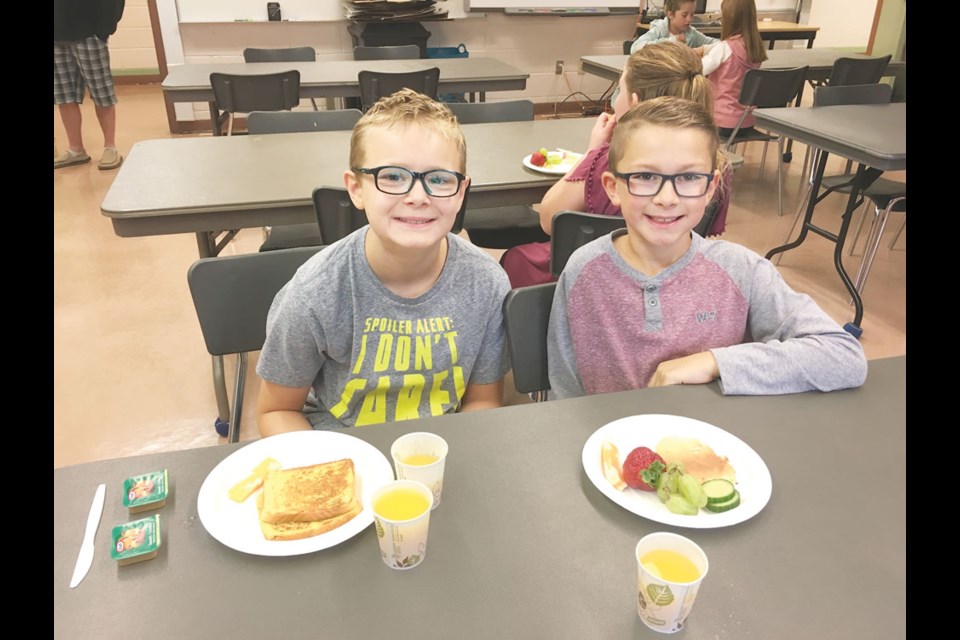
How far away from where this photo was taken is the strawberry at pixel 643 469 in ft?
2.99

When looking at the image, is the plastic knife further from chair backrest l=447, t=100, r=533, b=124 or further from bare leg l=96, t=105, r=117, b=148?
bare leg l=96, t=105, r=117, b=148

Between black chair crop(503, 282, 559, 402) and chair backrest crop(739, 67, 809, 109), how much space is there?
3259mm

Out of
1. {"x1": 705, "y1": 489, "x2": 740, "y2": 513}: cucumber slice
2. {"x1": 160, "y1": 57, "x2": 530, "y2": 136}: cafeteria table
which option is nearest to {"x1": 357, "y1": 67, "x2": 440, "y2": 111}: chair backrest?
{"x1": 160, "y1": 57, "x2": 530, "y2": 136}: cafeteria table

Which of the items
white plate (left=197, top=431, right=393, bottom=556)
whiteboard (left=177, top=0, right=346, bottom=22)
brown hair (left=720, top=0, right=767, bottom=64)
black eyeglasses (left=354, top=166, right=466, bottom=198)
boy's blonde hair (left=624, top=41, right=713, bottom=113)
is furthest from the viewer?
whiteboard (left=177, top=0, right=346, bottom=22)

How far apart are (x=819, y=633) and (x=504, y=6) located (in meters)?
6.40

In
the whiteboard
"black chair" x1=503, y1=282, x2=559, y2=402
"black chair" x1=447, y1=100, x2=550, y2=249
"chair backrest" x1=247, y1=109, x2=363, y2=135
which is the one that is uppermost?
the whiteboard

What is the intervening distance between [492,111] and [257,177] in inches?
54.7

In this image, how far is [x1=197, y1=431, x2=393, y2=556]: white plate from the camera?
81cm

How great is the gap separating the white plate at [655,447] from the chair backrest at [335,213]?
1.12 m

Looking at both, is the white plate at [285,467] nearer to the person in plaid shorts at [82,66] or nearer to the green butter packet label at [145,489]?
the green butter packet label at [145,489]

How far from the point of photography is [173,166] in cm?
236

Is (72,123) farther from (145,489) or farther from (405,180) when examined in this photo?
(145,489)
